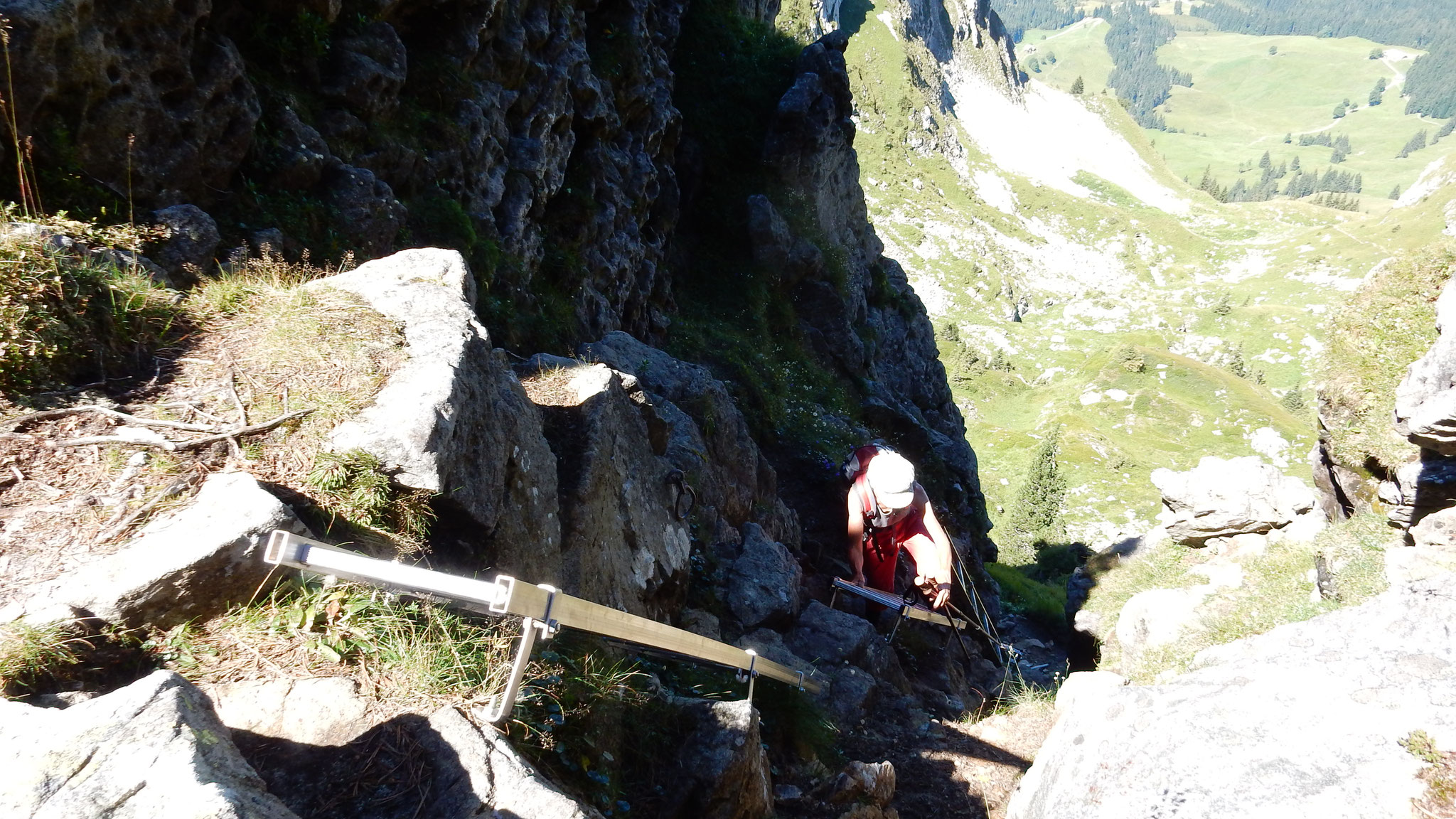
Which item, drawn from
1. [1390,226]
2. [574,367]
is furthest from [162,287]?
[1390,226]

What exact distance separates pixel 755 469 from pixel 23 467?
866cm

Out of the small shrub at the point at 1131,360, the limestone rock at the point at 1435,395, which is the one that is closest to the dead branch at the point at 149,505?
the limestone rock at the point at 1435,395

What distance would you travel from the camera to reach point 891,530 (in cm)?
1168

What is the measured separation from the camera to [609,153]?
51.7ft

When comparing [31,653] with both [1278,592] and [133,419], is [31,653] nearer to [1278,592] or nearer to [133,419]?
[133,419]

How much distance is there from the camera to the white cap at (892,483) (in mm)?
11242

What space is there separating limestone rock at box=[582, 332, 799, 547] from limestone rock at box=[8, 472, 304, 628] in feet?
19.2

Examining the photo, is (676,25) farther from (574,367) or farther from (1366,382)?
(1366,382)

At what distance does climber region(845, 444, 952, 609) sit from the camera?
11.3 m

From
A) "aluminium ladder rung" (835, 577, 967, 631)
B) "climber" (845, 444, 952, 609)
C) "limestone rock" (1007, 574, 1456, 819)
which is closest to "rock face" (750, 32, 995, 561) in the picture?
"climber" (845, 444, 952, 609)

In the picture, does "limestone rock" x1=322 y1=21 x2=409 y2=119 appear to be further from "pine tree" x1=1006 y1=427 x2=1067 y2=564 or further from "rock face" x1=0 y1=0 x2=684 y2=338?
"pine tree" x1=1006 y1=427 x2=1067 y2=564

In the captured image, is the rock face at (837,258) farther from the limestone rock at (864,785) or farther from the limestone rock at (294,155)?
the limestone rock at (864,785)

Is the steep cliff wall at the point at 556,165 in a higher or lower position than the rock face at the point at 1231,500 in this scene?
higher

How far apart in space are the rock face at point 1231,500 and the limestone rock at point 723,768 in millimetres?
13749
